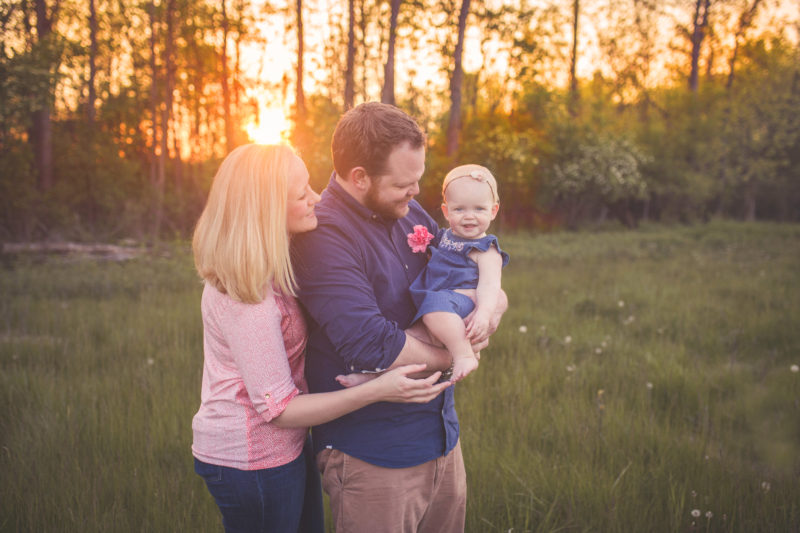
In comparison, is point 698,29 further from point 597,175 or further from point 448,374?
point 448,374

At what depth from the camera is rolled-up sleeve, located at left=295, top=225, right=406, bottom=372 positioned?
5.99 feet

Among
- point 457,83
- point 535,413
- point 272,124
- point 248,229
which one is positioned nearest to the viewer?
point 248,229

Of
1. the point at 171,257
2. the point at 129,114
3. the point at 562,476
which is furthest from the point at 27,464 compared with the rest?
the point at 129,114

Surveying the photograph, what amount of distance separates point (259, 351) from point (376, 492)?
28.7 inches

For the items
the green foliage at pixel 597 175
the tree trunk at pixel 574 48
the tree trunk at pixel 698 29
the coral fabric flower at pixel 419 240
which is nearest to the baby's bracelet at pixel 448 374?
the coral fabric flower at pixel 419 240

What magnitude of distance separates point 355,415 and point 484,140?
21043mm

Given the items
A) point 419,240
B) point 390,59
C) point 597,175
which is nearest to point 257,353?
point 419,240

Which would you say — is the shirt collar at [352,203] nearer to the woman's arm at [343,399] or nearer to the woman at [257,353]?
the woman at [257,353]

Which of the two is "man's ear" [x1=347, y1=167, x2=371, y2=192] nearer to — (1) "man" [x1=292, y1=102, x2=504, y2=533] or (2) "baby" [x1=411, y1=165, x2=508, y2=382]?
(1) "man" [x1=292, y1=102, x2=504, y2=533]

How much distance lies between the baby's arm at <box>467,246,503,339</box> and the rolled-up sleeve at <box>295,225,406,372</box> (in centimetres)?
45

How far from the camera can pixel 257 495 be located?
6.34 feet

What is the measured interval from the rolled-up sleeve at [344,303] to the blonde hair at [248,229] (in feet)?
0.31

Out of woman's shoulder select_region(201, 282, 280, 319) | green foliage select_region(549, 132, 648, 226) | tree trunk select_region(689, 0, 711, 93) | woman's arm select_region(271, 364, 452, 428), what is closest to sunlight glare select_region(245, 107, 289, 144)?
woman's shoulder select_region(201, 282, 280, 319)

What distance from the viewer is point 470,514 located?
3182 mm
